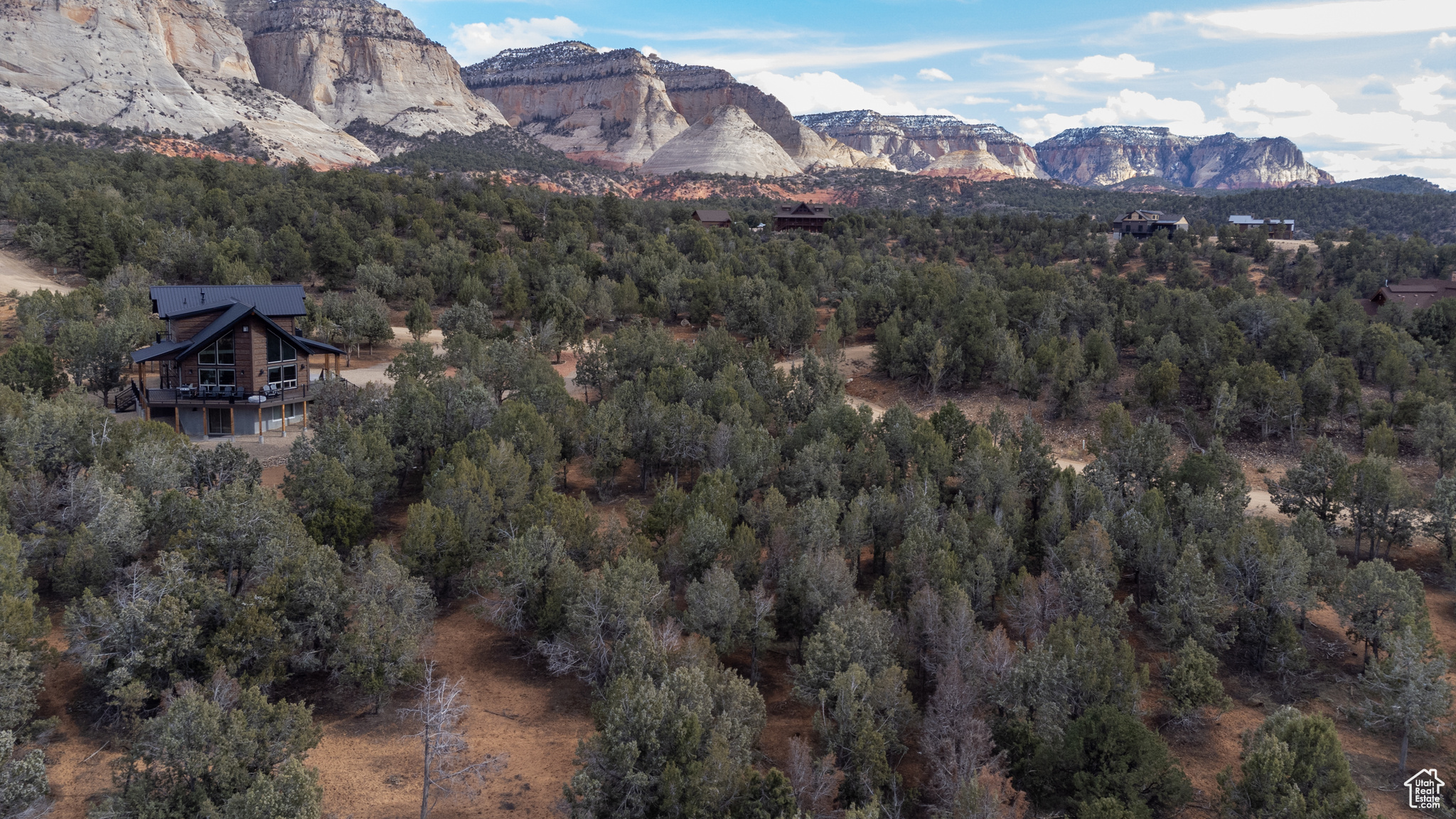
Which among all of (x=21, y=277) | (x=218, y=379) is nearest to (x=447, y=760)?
(x=218, y=379)

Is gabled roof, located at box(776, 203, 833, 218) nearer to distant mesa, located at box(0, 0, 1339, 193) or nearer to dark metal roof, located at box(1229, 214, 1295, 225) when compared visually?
dark metal roof, located at box(1229, 214, 1295, 225)

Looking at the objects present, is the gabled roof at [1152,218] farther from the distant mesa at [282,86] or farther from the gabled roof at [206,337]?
the gabled roof at [206,337]

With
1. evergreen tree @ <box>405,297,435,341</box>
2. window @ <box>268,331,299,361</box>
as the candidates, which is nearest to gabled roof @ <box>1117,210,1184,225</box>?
evergreen tree @ <box>405,297,435,341</box>

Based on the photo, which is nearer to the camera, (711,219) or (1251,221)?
(711,219)

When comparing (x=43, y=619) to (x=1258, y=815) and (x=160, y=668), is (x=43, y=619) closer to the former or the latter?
(x=160, y=668)

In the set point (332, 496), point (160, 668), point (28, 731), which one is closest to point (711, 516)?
point (332, 496)

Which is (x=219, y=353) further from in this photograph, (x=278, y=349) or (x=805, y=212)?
(x=805, y=212)
